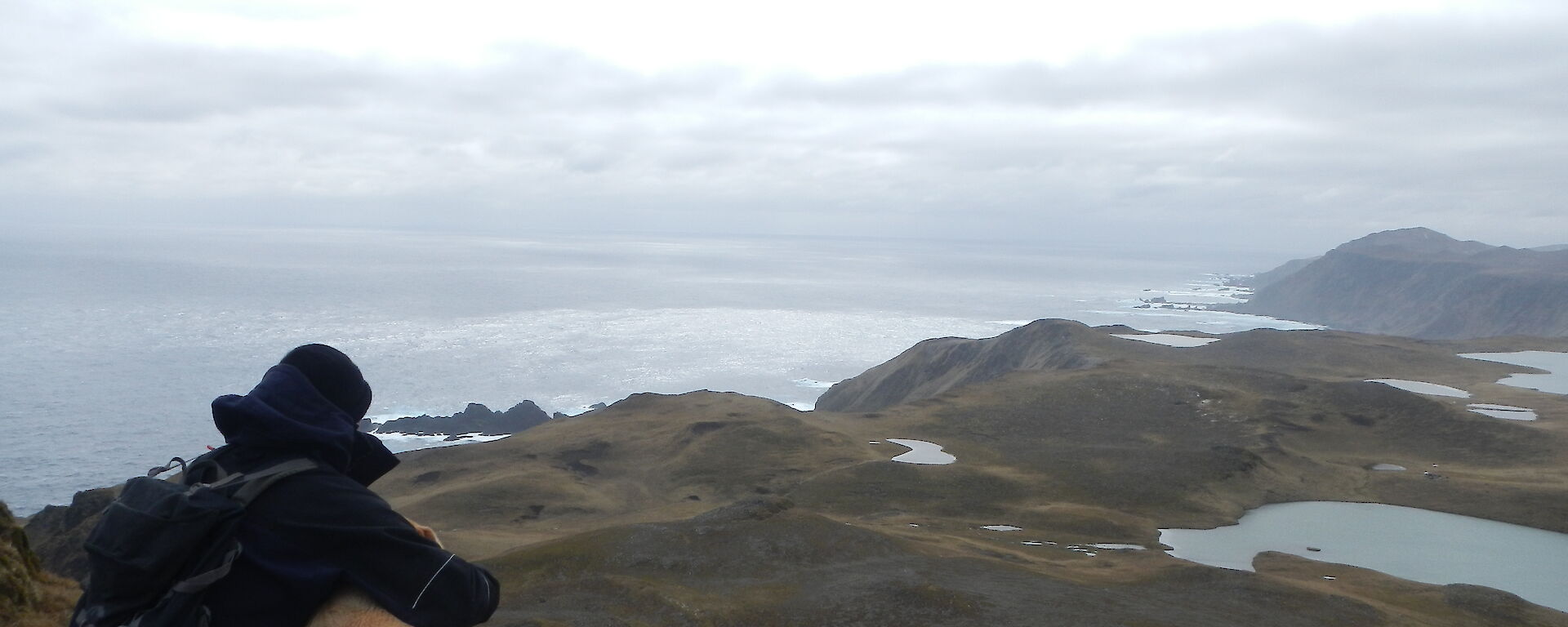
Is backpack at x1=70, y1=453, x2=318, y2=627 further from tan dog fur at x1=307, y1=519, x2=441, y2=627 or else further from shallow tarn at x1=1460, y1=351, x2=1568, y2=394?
shallow tarn at x1=1460, y1=351, x2=1568, y2=394

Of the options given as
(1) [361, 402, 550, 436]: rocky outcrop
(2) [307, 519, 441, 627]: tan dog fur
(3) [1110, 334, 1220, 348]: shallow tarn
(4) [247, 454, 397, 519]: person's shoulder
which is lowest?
(1) [361, 402, 550, 436]: rocky outcrop

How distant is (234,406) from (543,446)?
234ft

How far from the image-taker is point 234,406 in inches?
159

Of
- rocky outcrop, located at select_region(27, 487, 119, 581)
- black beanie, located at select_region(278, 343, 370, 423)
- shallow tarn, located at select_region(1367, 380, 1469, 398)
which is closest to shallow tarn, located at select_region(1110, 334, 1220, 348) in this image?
shallow tarn, located at select_region(1367, 380, 1469, 398)

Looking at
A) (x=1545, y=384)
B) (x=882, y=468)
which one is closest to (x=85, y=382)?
(x=882, y=468)

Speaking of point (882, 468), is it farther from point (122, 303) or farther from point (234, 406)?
point (122, 303)

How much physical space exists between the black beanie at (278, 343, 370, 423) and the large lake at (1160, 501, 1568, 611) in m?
43.4

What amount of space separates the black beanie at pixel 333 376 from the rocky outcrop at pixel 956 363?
102692mm

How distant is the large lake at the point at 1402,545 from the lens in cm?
4119

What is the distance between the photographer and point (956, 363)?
11719 centimetres

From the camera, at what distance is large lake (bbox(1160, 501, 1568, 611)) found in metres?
41.2

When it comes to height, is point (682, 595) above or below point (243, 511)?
below

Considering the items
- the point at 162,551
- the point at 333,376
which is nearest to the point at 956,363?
the point at 333,376

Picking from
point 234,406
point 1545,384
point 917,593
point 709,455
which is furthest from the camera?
point 1545,384
